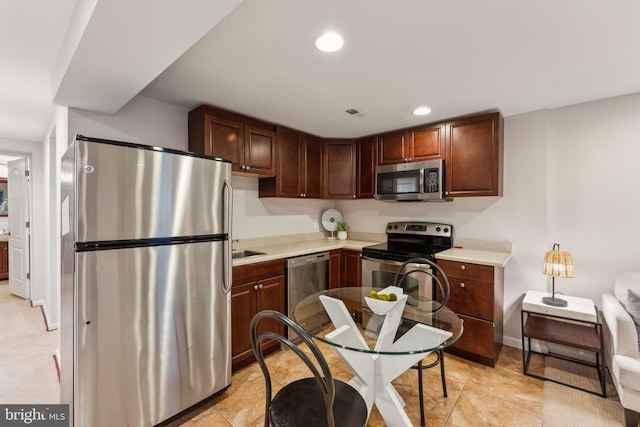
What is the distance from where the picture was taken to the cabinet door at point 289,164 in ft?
10.4

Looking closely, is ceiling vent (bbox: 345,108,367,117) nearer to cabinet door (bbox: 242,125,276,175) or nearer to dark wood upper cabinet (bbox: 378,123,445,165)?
dark wood upper cabinet (bbox: 378,123,445,165)

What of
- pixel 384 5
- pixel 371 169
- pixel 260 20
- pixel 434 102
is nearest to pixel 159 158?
pixel 260 20

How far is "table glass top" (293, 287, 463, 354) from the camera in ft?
4.86

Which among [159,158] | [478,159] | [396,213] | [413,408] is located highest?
[478,159]

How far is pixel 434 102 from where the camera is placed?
8.21 ft

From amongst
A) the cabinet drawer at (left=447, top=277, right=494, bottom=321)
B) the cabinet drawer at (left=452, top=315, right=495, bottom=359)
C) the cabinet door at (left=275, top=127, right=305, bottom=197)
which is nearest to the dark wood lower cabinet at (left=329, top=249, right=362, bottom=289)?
the cabinet door at (left=275, top=127, right=305, bottom=197)

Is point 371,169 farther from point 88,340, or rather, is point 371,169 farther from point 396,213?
point 88,340

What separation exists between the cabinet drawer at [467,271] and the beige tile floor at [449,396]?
30.3 inches

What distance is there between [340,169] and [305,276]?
59.6 inches

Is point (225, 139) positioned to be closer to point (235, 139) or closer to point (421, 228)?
point (235, 139)

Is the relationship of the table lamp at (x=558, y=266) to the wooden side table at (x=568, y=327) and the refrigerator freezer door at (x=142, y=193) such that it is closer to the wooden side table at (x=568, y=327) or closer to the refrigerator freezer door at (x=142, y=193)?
the wooden side table at (x=568, y=327)

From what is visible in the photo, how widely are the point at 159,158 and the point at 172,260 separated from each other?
629mm

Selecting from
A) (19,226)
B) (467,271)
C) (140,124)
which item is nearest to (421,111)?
(467,271)

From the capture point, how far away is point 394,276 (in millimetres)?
2928
